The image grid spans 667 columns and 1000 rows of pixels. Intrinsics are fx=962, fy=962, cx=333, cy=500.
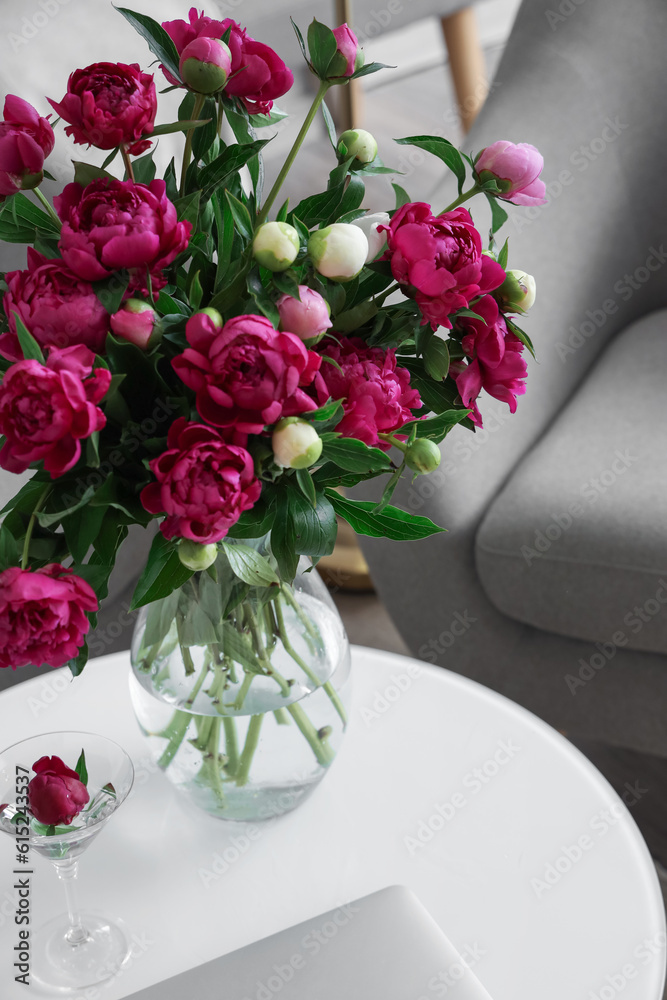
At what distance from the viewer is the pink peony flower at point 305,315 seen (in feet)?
1.40

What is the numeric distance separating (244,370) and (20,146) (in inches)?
6.7

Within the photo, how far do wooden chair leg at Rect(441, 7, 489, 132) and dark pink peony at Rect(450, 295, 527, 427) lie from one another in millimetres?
1996

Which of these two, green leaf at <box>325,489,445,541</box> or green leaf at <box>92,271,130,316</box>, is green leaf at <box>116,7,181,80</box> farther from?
green leaf at <box>325,489,445,541</box>

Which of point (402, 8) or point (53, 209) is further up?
point (53, 209)

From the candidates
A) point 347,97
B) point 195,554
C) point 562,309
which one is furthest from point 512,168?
point 347,97

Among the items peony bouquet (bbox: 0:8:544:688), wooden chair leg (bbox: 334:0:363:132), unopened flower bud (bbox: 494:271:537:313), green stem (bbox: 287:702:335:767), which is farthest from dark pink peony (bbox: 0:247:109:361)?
wooden chair leg (bbox: 334:0:363:132)

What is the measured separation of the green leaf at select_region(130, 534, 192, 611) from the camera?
50 cm

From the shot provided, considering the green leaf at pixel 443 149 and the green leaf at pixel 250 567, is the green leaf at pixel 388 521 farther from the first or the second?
the green leaf at pixel 443 149

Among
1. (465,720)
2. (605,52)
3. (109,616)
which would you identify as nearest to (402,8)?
(605,52)

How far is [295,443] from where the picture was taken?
1.35 ft

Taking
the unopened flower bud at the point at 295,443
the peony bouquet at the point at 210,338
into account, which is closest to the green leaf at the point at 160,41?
the peony bouquet at the point at 210,338

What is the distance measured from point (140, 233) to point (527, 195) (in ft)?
0.73

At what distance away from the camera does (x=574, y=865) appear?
26.4 inches

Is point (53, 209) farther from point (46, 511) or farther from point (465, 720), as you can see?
point (465, 720)
